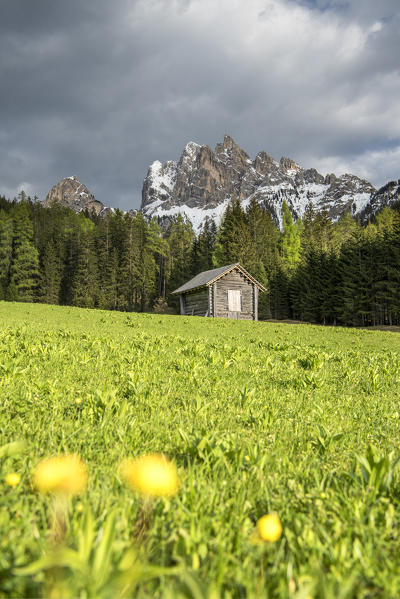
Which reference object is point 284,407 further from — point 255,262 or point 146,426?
point 255,262

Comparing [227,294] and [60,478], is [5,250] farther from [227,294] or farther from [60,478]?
[60,478]

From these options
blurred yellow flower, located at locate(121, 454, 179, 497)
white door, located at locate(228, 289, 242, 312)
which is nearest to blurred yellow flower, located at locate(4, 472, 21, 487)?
blurred yellow flower, located at locate(121, 454, 179, 497)

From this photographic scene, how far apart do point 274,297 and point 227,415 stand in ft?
203

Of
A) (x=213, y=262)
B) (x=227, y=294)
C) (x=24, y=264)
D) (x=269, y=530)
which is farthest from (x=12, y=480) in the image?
(x=24, y=264)

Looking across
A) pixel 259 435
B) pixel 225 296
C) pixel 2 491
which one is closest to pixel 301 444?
pixel 259 435

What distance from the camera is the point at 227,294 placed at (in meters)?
36.9

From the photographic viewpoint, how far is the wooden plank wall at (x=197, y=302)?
1452 inches

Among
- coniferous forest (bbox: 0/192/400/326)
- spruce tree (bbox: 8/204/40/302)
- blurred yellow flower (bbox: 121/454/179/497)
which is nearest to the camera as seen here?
blurred yellow flower (bbox: 121/454/179/497)

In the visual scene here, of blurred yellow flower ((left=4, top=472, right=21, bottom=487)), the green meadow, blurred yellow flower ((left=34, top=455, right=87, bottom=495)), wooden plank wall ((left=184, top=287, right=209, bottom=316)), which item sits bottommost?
the green meadow

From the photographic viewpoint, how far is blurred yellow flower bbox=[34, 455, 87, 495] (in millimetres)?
1581

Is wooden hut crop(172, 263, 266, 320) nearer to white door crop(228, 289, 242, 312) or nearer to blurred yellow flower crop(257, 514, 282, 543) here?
white door crop(228, 289, 242, 312)

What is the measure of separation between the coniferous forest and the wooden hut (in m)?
19.0

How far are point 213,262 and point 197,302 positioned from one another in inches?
1182

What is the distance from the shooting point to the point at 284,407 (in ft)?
12.1
